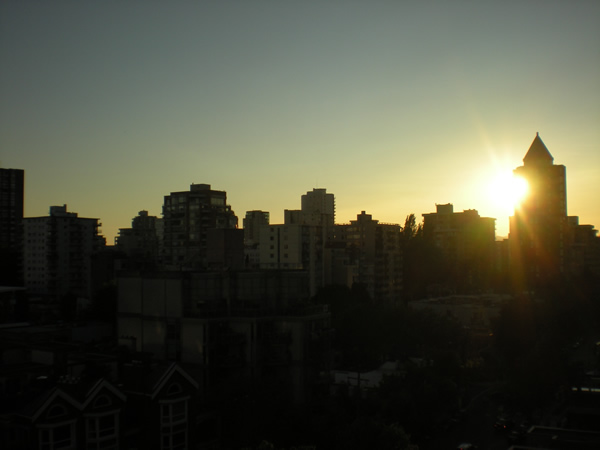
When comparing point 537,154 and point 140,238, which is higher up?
point 537,154

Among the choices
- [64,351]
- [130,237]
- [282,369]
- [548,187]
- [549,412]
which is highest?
[548,187]

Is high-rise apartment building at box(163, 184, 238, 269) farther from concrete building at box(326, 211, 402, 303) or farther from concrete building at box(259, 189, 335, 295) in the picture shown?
concrete building at box(326, 211, 402, 303)

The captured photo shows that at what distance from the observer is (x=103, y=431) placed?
429 inches

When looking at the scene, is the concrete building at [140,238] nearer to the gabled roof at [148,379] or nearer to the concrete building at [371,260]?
the concrete building at [371,260]

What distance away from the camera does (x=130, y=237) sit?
62.0 metres

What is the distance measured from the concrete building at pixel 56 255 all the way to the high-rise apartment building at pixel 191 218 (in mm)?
6844

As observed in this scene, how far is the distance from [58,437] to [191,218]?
123ft

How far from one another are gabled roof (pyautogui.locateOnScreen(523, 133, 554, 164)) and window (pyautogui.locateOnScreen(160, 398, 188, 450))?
50.2m

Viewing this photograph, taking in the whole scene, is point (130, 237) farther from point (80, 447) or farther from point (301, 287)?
point (80, 447)

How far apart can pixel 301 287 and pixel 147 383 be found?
26.7ft

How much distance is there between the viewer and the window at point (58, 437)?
10.1 meters

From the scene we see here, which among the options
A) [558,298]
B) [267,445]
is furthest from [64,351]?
[558,298]

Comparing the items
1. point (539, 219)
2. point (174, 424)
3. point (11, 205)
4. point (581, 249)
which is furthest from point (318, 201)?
point (174, 424)

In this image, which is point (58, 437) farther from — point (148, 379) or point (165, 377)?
point (165, 377)
